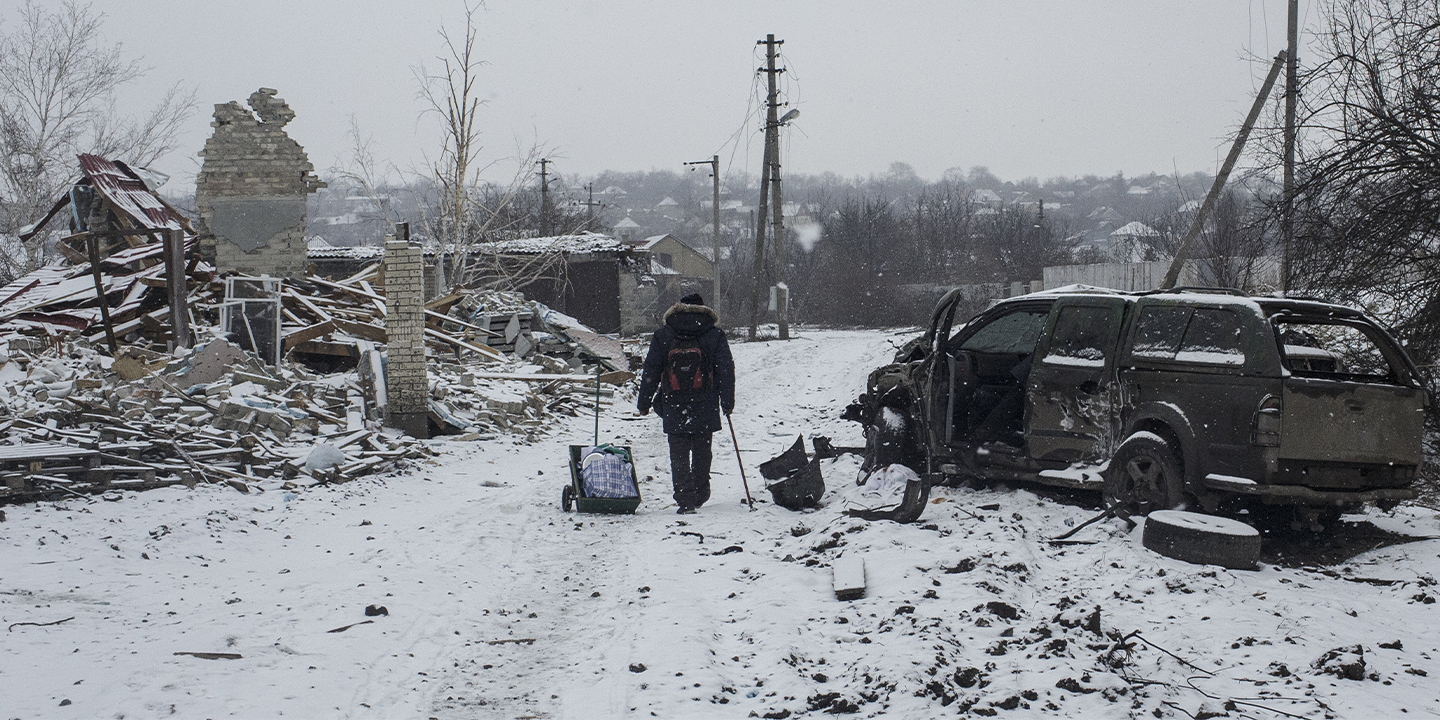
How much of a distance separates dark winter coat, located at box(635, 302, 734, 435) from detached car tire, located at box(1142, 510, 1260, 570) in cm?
340

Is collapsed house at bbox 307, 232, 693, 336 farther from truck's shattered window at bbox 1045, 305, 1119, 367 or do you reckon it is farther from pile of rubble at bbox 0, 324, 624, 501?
truck's shattered window at bbox 1045, 305, 1119, 367

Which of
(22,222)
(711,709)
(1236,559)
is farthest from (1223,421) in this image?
(22,222)

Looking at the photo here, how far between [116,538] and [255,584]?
159cm

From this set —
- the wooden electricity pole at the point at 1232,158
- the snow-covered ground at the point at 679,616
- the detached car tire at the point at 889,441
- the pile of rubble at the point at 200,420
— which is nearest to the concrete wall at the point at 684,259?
the wooden electricity pole at the point at 1232,158

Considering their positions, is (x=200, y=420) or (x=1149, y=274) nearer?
(x=200, y=420)

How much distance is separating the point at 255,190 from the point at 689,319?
13181mm

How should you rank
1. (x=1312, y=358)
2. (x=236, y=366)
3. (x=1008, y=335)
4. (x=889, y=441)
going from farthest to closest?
(x=236, y=366) < (x=1008, y=335) < (x=889, y=441) < (x=1312, y=358)

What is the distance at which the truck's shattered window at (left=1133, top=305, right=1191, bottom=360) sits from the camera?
633 centimetres

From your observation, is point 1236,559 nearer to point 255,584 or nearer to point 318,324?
point 255,584

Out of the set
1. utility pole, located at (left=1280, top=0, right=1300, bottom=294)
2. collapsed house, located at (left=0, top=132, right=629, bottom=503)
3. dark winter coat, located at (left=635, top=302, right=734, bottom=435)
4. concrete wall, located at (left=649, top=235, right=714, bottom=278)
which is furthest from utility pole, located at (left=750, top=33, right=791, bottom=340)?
concrete wall, located at (left=649, top=235, right=714, bottom=278)

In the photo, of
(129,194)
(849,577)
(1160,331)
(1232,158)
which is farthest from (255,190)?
(1232,158)

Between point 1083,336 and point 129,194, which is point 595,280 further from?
point 1083,336

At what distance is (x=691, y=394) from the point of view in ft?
25.0

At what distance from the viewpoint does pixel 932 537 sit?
20.4 ft
